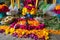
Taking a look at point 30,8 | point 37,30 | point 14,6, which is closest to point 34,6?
point 30,8

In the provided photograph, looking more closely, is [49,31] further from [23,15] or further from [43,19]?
[23,15]

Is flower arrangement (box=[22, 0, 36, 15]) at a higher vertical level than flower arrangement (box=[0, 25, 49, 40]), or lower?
higher

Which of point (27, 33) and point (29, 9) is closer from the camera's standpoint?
point (27, 33)

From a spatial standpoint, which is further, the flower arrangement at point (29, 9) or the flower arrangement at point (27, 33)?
the flower arrangement at point (29, 9)

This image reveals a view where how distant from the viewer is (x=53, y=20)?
6.02 ft

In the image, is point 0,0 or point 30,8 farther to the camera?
point 0,0

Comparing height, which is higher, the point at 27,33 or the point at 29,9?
the point at 29,9

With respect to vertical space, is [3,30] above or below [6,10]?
below

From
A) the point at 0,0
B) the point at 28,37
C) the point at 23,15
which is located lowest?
the point at 28,37

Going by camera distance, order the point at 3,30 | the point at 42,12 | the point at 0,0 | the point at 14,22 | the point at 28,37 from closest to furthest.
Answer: the point at 28,37 < the point at 3,30 < the point at 14,22 < the point at 42,12 < the point at 0,0

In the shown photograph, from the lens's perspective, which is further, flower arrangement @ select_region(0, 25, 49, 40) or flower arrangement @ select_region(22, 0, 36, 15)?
flower arrangement @ select_region(22, 0, 36, 15)

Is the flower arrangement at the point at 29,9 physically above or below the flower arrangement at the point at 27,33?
above

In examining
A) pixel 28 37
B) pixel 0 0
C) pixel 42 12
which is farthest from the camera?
pixel 0 0

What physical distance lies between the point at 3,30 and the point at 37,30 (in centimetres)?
34
